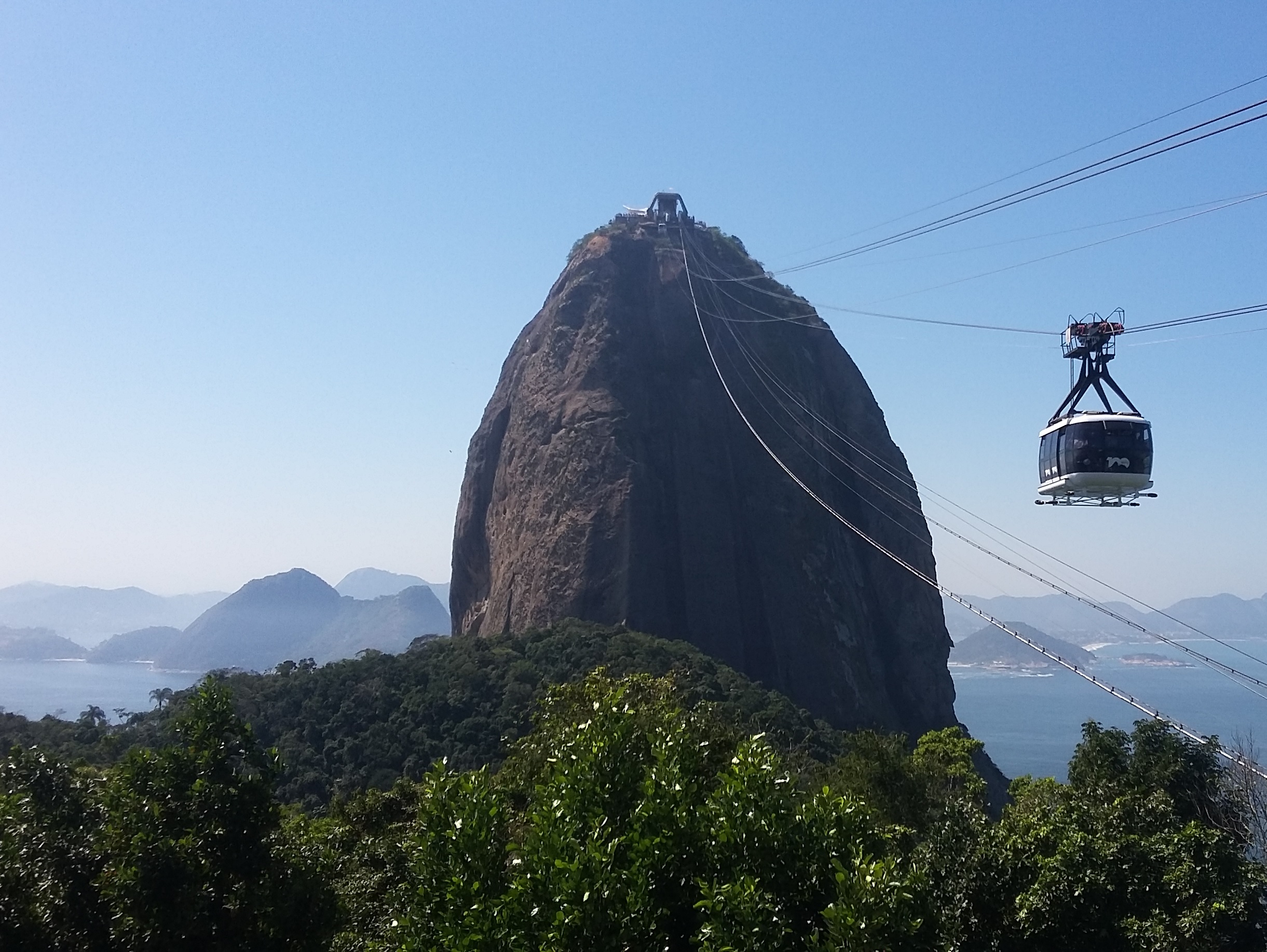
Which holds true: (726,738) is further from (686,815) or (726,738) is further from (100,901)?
(100,901)

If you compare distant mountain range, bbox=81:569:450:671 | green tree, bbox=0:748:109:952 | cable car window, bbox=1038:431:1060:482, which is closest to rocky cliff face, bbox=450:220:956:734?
cable car window, bbox=1038:431:1060:482

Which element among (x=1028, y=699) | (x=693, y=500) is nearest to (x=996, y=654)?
(x=1028, y=699)

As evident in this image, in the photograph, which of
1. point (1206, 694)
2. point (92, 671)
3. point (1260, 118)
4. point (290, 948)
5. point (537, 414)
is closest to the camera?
point (290, 948)

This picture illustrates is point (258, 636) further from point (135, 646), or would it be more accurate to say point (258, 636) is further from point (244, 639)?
point (135, 646)

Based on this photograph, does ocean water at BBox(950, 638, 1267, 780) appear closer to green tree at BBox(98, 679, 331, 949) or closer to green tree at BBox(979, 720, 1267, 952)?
green tree at BBox(979, 720, 1267, 952)

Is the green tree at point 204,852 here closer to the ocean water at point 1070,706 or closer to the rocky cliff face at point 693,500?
the rocky cliff face at point 693,500

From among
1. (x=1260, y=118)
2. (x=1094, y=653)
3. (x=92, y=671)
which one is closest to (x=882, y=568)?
(x=1260, y=118)
